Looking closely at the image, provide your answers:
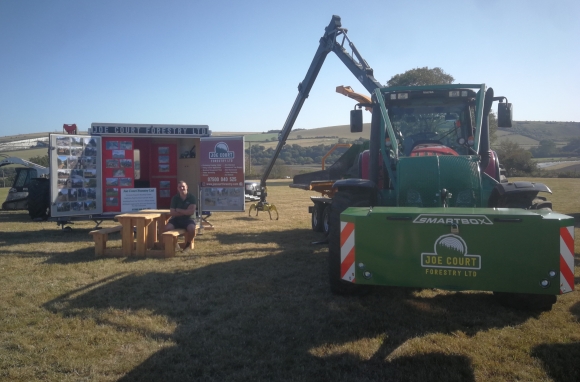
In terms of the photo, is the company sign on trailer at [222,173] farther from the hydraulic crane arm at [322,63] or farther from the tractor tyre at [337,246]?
the tractor tyre at [337,246]

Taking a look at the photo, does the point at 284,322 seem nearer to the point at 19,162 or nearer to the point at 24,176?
the point at 24,176

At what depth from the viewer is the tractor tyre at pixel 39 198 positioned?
13.6 metres

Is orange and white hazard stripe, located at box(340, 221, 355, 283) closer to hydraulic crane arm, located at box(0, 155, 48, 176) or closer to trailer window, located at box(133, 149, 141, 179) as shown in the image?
trailer window, located at box(133, 149, 141, 179)

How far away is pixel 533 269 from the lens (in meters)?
3.94

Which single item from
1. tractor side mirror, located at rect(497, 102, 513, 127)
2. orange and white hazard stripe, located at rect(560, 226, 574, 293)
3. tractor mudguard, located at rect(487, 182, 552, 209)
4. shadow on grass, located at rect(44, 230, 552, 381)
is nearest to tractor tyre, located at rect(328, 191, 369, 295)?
shadow on grass, located at rect(44, 230, 552, 381)

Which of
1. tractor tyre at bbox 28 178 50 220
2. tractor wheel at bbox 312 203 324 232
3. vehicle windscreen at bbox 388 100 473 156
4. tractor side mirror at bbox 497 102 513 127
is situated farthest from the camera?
tractor tyre at bbox 28 178 50 220

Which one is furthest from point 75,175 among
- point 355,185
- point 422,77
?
point 422,77

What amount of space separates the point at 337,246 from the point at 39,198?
11355mm

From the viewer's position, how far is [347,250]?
443 centimetres

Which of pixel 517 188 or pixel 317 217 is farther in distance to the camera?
pixel 317 217

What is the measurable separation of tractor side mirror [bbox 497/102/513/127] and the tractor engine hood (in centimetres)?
145

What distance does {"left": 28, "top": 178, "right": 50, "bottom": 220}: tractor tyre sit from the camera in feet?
44.7

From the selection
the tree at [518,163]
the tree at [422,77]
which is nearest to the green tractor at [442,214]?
the tree at [422,77]

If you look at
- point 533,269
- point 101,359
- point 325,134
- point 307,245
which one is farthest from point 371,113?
point 325,134
